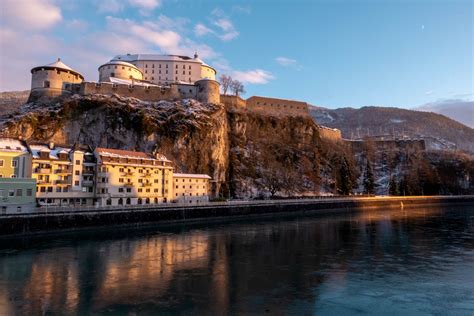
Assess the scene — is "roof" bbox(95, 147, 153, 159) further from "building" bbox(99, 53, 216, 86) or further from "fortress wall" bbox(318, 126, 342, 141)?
"fortress wall" bbox(318, 126, 342, 141)

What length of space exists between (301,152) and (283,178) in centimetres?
1435

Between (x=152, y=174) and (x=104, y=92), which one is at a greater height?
(x=104, y=92)

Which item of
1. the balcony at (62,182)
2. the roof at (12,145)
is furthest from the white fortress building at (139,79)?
the balcony at (62,182)

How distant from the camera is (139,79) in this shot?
9600 centimetres

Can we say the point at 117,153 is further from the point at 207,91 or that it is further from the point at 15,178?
the point at 207,91

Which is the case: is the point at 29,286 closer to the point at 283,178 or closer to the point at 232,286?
the point at 232,286

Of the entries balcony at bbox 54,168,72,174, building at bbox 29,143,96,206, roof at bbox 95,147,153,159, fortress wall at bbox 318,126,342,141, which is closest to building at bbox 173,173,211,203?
roof at bbox 95,147,153,159

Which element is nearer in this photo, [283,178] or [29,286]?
[29,286]

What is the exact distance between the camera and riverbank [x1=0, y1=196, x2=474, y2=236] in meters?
38.8

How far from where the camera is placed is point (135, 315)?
15688 mm

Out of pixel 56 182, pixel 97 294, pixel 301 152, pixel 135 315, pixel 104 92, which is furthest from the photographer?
pixel 301 152

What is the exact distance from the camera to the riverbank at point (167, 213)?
38812 millimetres

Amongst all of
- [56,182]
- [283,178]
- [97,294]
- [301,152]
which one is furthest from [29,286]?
[301,152]

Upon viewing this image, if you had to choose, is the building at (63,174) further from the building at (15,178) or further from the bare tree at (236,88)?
the bare tree at (236,88)
